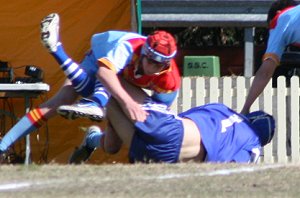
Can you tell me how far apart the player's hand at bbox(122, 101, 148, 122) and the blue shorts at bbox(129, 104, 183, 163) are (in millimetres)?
50

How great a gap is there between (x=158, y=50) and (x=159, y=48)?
19mm

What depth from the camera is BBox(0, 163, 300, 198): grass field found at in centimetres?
560

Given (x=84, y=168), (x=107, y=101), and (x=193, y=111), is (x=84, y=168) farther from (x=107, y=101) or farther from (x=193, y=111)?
(x=193, y=111)

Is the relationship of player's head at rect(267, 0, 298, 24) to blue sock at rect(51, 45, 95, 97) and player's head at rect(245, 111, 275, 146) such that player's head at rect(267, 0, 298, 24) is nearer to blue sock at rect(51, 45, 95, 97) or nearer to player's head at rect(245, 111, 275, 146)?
player's head at rect(245, 111, 275, 146)

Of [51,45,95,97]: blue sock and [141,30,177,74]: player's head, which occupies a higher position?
[141,30,177,74]: player's head

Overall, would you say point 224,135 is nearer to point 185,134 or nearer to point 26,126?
point 185,134

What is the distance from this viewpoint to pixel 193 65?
453 inches

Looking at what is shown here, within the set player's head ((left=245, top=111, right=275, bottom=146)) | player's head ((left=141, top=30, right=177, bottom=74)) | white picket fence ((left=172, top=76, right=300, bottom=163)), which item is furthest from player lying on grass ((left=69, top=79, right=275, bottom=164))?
white picket fence ((left=172, top=76, right=300, bottom=163))

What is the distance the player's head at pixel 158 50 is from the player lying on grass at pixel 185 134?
1.00ft

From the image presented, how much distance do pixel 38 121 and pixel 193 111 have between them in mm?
1264

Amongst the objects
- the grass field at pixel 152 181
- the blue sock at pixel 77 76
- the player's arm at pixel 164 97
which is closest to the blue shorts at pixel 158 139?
the player's arm at pixel 164 97

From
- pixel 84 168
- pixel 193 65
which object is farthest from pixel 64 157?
pixel 84 168

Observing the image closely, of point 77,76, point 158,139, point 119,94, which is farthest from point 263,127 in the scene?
point 77,76

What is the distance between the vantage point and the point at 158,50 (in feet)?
24.5
